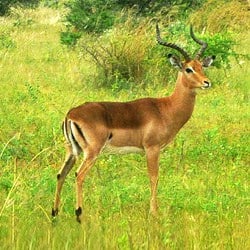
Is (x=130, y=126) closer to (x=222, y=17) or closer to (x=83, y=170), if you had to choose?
(x=83, y=170)

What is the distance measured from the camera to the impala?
622 centimetres

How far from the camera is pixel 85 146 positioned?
6.24 metres

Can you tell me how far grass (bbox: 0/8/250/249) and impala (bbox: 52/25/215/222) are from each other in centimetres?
20

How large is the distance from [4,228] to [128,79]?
7630 millimetres

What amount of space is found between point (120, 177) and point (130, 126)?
0.78 metres

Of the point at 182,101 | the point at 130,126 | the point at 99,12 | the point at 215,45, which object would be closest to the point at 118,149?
the point at 130,126

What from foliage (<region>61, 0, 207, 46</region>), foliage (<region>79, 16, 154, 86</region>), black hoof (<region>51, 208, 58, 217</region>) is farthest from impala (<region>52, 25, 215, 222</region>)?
foliage (<region>61, 0, 207, 46</region>)

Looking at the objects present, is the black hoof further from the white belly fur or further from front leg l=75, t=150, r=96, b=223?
the white belly fur

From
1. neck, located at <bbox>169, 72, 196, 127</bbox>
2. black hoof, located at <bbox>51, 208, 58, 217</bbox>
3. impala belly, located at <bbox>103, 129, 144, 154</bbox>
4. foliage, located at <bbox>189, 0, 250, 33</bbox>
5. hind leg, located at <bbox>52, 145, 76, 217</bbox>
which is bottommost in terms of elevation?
foliage, located at <bbox>189, 0, 250, 33</bbox>

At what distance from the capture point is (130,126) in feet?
21.5

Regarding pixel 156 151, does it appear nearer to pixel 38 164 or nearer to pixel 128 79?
pixel 38 164

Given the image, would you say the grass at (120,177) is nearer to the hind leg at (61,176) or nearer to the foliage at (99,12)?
the hind leg at (61,176)

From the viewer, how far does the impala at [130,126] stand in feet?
20.4

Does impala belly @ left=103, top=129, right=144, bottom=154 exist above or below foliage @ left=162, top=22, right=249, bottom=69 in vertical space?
above
